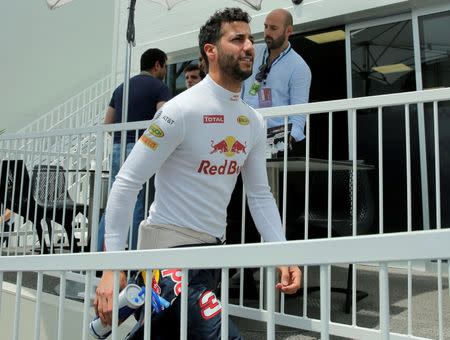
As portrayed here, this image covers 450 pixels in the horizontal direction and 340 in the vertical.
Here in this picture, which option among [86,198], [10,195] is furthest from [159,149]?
[10,195]

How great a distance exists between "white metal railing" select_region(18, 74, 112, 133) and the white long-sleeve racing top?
7.56 meters

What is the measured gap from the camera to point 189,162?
1.88 m

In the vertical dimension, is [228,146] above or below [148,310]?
above

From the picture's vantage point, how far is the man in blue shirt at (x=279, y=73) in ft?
10.8

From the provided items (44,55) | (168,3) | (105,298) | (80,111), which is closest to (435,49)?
(168,3)

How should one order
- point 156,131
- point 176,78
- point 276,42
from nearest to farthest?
point 156,131, point 276,42, point 176,78

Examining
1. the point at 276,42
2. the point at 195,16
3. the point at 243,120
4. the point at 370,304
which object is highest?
the point at 195,16

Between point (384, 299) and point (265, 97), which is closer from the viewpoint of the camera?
point (384, 299)

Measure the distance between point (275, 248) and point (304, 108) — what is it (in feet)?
4.91

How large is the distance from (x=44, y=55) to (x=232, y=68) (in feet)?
34.0

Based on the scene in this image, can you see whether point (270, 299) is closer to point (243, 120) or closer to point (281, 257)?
point (281, 257)

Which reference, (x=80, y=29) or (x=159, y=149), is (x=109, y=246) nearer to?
(x=159, y=149)

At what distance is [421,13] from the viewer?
A: 16.8 feet

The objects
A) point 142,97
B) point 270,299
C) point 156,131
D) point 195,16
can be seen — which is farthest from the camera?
point 195,16
